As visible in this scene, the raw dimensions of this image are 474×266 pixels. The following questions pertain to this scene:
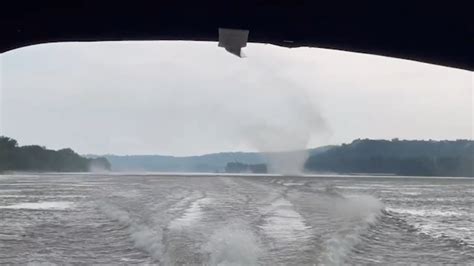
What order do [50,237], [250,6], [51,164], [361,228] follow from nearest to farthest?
[250,6]
[50,237]
[361,228]
[51,164]

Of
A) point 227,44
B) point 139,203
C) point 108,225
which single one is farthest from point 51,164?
point 227,44

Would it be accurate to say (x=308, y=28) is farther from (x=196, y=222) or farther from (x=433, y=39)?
(x=196, y=222)

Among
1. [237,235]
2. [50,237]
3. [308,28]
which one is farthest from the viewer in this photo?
[50,237]

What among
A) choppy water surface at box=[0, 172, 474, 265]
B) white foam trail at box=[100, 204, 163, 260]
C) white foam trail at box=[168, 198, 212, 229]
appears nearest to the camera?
choppy water surface at box=[0, 172, 474, 265]

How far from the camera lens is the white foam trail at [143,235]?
12.4m

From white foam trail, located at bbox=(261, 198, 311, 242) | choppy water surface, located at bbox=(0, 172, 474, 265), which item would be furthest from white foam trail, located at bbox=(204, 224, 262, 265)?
white foam trail, located at bbox=(261, 198, 311, 242)

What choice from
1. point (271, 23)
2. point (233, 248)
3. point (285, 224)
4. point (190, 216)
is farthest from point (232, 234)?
point (271, 23)

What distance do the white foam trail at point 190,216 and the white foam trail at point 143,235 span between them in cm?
→ 77

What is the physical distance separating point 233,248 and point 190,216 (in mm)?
7150

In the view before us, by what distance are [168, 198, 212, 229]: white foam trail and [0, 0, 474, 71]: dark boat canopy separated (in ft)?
43.5

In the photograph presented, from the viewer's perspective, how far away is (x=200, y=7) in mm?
2330

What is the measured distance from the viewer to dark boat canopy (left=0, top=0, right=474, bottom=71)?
2.30 m

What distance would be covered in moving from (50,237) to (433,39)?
1380 cm

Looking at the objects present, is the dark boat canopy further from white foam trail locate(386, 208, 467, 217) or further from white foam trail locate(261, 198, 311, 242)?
white foam trail locate(386, 208, 467, 217)
